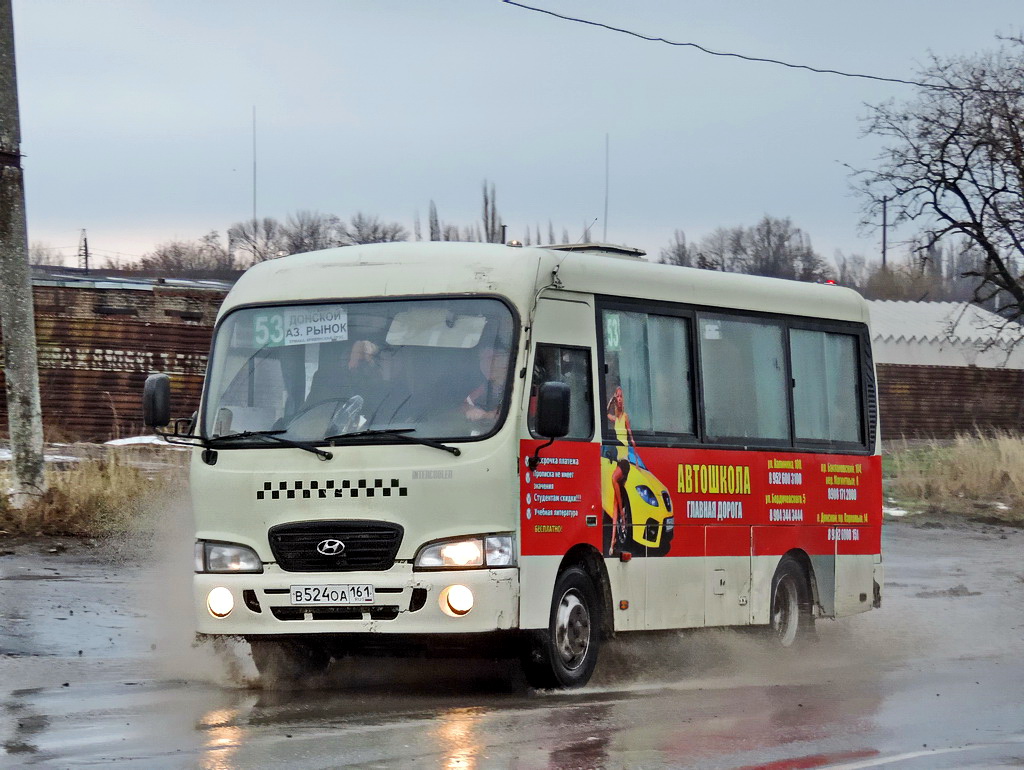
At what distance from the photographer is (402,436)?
9.91m

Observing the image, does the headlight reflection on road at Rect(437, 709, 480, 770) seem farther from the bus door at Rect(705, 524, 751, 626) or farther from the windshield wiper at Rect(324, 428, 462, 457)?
the bus door at Rect(705, 524, 751, 626)

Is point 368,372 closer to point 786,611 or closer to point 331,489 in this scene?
point 331,489

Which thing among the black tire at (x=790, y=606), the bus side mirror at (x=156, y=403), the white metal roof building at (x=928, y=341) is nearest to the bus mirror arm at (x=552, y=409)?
the bus side mirror at (x=156, y=403)

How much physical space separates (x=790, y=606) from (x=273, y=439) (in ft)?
17.2

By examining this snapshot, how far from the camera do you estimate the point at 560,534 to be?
10.4m

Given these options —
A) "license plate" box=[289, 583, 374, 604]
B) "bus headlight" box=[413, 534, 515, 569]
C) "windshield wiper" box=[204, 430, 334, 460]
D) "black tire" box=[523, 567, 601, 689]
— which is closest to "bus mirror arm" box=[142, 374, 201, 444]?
"windshield wiper" box=[204, 430, 334, 460]

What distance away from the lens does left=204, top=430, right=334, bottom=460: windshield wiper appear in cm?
998

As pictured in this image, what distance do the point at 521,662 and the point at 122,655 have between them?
11.4 feet

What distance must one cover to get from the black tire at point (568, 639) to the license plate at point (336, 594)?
1062mm

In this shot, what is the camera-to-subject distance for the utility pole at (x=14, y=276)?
1717cm

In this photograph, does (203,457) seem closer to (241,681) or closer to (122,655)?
(241,681)

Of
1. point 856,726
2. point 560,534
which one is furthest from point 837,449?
point 856,726

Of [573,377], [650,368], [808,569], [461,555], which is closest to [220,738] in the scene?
[461,555]

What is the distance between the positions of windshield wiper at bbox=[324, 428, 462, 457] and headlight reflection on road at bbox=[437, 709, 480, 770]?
1.52 metres
